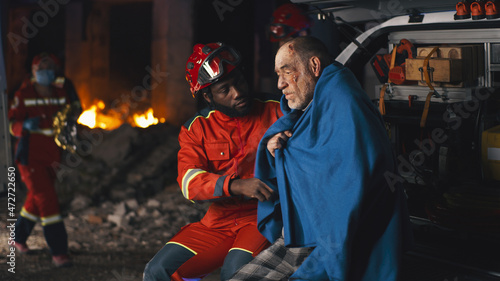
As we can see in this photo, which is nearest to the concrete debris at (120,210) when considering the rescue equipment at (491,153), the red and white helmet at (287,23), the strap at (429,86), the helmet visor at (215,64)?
the red and white helmet at (287,23)

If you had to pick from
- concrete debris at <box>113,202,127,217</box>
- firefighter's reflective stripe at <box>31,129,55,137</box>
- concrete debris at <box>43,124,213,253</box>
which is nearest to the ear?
concrete debris at <box>43,124,213,253</box>

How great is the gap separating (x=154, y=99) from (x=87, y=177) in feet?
6.88

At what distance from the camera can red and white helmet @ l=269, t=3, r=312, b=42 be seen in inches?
316

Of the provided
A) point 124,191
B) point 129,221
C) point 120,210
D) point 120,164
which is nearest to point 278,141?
point 129,221

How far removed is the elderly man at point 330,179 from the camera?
8.39 feet

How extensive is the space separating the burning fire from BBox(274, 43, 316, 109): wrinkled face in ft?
27.5

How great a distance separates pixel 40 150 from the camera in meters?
6.41

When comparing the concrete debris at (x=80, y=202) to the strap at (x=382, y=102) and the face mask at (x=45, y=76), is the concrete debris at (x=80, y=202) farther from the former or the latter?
the strap at (x=382, y=102)

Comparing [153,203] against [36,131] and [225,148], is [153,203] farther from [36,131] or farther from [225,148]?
[225,148]

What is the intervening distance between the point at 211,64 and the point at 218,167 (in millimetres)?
562

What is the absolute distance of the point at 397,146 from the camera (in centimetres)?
461

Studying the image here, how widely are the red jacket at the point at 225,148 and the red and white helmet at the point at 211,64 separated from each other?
0.24 m

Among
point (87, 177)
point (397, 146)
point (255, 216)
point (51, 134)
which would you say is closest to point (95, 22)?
point (87, 177)

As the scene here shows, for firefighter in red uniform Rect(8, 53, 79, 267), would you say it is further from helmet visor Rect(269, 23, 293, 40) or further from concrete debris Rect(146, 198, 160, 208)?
helmet visor Rect(269, 23, 293, 40)
